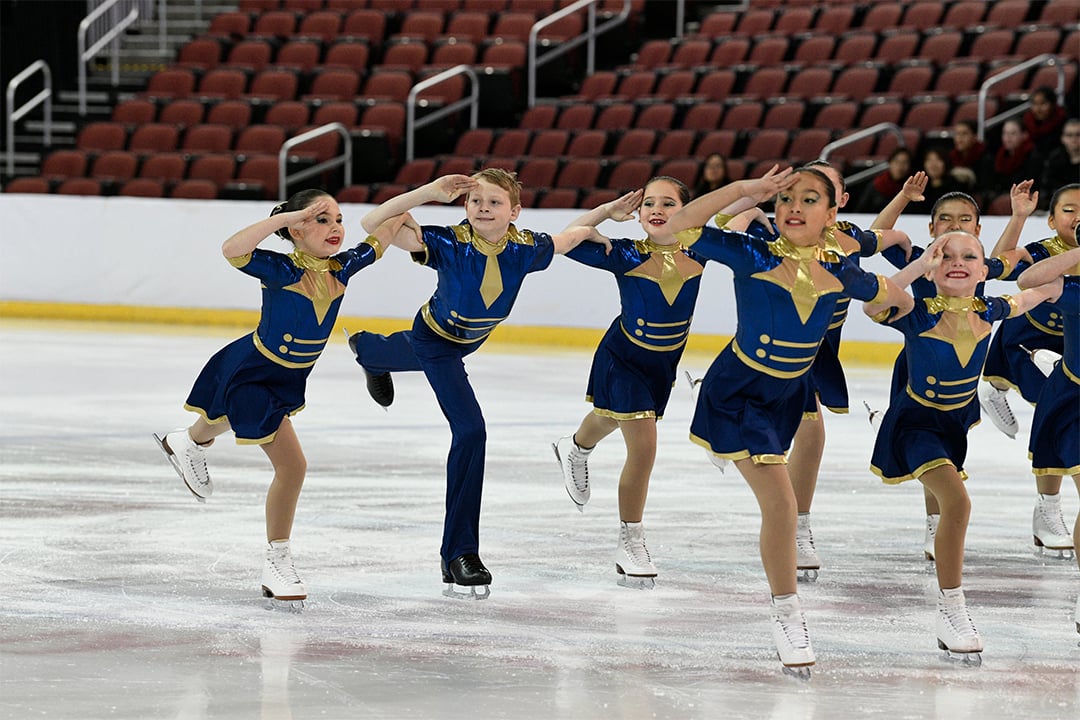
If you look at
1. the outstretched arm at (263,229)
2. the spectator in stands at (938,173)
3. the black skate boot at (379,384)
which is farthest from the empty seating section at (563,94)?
the outstretched arm at (263,229)

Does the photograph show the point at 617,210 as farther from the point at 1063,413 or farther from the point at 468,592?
the point at 1063,413

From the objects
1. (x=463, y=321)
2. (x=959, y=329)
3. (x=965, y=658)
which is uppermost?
(x=959, y=329)

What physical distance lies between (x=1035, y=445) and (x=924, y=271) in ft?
2.86

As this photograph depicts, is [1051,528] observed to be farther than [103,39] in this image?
No

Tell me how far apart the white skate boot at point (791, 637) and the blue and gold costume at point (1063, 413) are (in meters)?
1.15

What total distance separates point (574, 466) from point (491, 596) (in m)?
1.02

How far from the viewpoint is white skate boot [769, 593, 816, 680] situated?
4.30 m

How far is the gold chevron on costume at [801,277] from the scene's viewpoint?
451 cm

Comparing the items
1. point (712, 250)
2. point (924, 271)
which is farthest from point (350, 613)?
point (924, 271)

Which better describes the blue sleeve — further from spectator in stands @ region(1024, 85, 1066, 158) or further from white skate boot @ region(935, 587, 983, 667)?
spectator in stands @ region(1024, 85, 1066, 158)

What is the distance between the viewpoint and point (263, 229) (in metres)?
4.91

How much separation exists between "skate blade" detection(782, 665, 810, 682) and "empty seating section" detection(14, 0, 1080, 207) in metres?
10.1

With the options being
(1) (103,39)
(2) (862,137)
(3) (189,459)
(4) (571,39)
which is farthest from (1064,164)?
(1) (103,39)

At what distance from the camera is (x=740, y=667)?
440 centimetres
